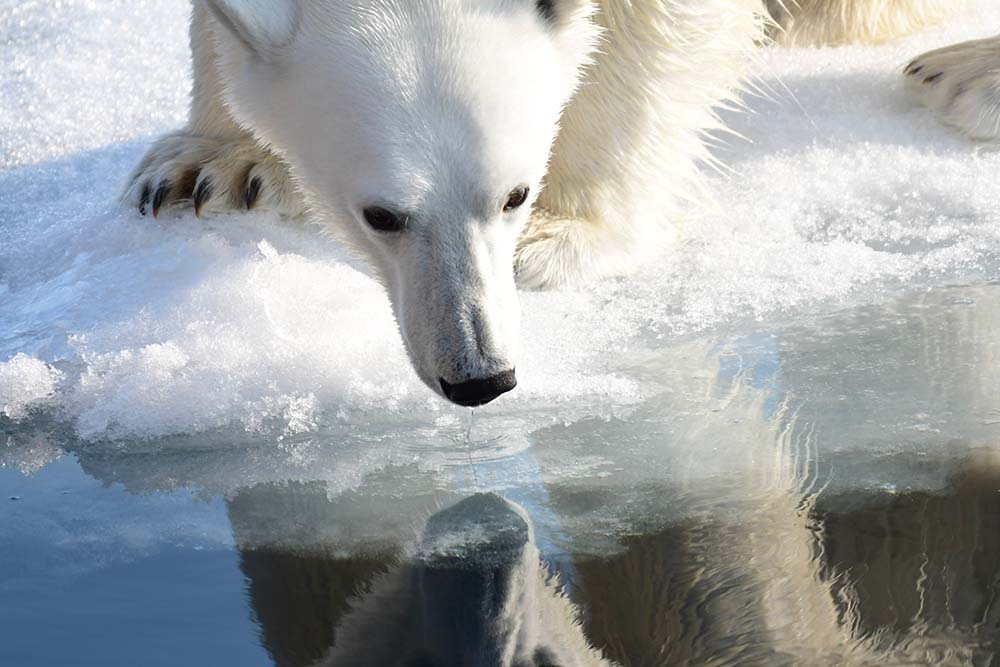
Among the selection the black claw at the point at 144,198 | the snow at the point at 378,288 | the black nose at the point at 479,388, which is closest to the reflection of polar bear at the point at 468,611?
the black nose at the point at 479,388

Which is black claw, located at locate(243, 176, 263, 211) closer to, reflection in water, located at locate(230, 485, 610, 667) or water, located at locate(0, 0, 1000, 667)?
water, located at locate(0, 0, 1000, 667)

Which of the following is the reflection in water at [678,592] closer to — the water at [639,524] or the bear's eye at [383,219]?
the water at [639,524]

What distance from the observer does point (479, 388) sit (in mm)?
1517

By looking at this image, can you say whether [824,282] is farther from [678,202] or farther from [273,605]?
[273,605]

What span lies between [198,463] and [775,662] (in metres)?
0.78

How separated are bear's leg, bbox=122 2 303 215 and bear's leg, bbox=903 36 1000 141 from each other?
4.45 ft

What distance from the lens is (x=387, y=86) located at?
1.62m

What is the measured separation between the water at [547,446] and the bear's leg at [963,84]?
1.9 inches

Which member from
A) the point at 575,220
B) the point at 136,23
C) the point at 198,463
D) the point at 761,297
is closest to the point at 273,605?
the point at 198,463

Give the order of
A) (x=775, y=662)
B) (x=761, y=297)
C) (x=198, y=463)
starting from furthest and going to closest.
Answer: (x=761, y=297)
(x=198, y=463)
(x=775, y=662)

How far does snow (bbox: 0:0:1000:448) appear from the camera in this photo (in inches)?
67.2

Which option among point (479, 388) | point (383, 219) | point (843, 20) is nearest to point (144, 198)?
point (383, 219)

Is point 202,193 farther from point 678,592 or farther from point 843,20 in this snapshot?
point 843,20

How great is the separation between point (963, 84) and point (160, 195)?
5.32ft
